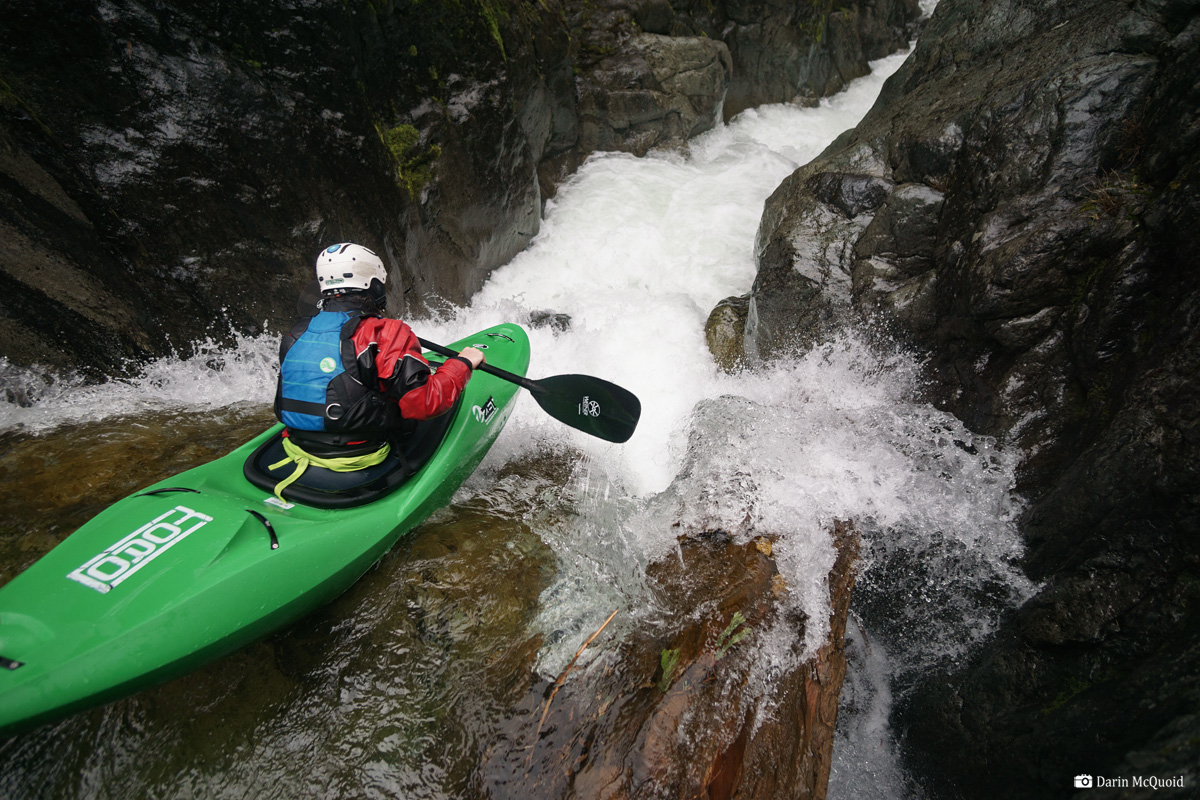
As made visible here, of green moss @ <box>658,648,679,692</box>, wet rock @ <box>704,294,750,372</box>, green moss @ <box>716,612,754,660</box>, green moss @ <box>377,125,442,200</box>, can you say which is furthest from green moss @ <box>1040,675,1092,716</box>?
green moss @ <box>377,125,442,200</box>

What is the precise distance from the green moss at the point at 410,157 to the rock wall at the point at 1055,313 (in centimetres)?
320

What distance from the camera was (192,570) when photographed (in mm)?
1886

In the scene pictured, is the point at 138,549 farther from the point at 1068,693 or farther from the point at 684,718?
the point at 1068,693

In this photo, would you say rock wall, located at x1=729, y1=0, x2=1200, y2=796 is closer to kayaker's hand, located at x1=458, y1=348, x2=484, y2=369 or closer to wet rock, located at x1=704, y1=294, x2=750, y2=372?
wet rock, located at x1=704, y1=294, x2=750, y2=372

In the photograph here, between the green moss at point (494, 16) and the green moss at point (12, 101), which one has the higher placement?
the green moss at point (494, 16)

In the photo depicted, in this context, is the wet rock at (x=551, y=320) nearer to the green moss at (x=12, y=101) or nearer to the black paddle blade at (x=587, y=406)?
the black paddle blade at (x=587, y=406)

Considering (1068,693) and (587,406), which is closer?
(1068,693)

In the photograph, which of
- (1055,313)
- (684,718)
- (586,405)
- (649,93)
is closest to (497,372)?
(586,405)

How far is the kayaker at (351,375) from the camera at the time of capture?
222cm

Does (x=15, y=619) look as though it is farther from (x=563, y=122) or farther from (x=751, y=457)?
(x=563, y=122)

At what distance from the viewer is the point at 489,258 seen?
20.2 feet

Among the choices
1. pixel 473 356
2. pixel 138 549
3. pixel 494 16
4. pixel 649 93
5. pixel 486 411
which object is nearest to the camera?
pixel 138 549

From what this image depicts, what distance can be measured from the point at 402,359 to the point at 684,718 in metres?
1.81

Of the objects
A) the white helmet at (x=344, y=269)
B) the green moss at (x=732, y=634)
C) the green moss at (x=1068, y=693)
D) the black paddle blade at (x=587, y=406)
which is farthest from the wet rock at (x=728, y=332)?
the white helmet at (x=344, y=269)
